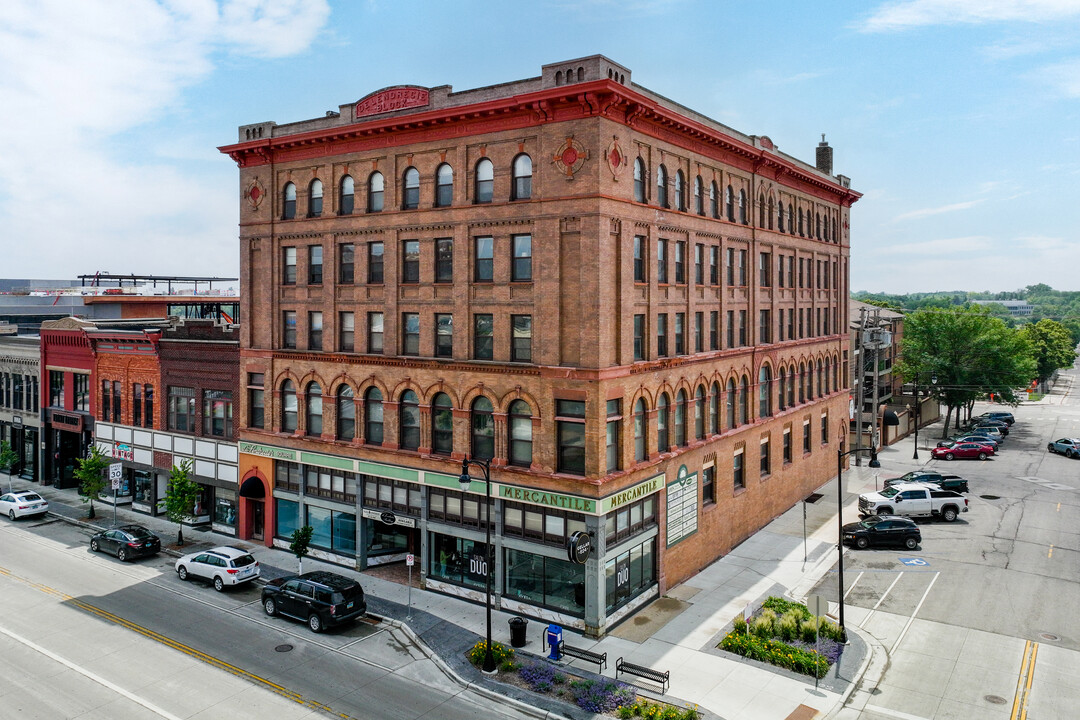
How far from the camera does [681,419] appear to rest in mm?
32000

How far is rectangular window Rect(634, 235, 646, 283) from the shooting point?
2888 centimetres

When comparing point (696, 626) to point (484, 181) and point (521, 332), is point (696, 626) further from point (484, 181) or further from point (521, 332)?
point (484, 181)

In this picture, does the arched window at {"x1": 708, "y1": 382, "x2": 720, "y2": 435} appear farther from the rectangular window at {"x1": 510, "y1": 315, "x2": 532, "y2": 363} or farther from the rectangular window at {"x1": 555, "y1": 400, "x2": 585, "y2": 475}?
the rectangular window at {"x1": 510, "y1": 315, "x2": 532, "y2": 363}

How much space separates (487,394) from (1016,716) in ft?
63.4

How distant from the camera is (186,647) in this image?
81.9ft

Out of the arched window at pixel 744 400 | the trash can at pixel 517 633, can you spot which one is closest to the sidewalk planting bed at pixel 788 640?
the trash can at pixel 517 633

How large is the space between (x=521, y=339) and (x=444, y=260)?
5.08m

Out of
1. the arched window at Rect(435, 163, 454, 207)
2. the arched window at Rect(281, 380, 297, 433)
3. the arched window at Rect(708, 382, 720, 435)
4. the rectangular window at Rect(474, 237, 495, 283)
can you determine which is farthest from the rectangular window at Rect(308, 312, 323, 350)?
the arched window at Rect(708, 382, 720, 435)

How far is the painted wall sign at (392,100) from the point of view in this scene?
99.5 ft

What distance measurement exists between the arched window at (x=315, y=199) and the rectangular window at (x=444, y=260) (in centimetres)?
760

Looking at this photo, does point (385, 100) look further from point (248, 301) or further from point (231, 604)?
point (231, 604)

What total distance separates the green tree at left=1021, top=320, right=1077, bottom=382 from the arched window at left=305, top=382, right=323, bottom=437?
343 feet

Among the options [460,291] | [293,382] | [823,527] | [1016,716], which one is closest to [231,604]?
[293,382]

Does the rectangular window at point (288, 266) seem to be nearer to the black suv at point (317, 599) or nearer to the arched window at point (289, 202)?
the arched window at point (289, 202)
